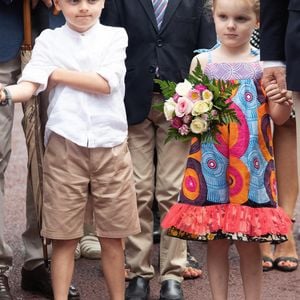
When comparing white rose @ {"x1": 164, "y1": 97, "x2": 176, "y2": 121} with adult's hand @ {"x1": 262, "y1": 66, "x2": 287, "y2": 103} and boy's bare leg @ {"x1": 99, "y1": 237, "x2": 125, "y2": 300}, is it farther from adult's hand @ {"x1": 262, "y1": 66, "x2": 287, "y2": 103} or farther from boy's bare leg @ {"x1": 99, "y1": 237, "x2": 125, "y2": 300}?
boy's bare leg @ {"x1": 99, "y1": 237, "x2": 125, "y2": 300}

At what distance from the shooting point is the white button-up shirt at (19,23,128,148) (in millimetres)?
5484

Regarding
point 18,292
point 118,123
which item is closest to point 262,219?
point 118,123

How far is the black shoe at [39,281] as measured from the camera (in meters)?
6.27

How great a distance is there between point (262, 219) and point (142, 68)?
1262 mm

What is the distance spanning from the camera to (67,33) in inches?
219

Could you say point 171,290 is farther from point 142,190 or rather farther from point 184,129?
point 184,129

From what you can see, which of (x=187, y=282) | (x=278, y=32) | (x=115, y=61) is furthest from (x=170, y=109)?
(x=187, y=282)

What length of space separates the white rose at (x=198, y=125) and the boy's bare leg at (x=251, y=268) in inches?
27.0

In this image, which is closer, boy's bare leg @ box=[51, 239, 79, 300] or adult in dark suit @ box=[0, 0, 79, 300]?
boy's bare leg @ box=[51, 239, 79, 300]

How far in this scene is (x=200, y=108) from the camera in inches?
210

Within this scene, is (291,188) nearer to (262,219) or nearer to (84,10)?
(262,219)

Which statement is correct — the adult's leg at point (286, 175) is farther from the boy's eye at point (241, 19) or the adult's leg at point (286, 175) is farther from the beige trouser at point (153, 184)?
the boy's eye at point (241, 19)

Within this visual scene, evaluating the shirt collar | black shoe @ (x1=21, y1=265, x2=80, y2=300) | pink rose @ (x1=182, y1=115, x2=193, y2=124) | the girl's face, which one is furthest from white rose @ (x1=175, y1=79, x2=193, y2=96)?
black shoe @ (x1=21, y1=265, x2=80, y2=300)

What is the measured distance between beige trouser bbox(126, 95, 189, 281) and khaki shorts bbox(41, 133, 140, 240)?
59 cm
